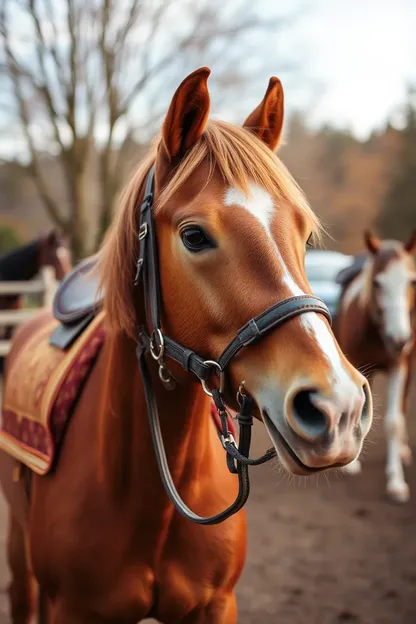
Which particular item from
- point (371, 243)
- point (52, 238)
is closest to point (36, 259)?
point (52, 238)

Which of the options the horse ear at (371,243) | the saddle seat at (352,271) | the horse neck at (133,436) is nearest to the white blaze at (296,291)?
the horse neck at (133,436)

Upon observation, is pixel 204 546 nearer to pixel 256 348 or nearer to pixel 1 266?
pixel 256 348

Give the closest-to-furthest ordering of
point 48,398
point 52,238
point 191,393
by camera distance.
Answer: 1. point 191,393
2. point 48,398
3. point 52,238

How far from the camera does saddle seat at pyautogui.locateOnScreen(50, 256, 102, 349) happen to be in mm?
2152

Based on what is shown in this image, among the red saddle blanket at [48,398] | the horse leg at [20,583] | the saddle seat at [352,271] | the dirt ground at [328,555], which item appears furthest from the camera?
the saddle seat at [352,271]

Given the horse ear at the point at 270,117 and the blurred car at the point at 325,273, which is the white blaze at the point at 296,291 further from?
the blurred car at the point at 325,273

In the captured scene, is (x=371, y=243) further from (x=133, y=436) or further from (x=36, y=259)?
(x=36, y=259)

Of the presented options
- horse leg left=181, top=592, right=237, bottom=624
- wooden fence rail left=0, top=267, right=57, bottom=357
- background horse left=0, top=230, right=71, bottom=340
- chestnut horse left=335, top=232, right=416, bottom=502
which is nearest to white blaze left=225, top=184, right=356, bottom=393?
horse leg left=181, top=592, right=237, bottom=624

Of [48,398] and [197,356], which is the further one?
[48,398]

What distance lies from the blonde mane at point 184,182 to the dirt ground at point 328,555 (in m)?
1.55

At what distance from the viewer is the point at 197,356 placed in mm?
1336

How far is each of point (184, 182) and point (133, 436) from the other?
2.47 ft

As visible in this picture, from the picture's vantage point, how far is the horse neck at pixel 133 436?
5.33 feet

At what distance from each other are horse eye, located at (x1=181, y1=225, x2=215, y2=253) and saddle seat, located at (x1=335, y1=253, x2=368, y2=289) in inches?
177
